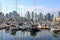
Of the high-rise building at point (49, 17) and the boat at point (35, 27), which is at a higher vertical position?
the high-rise building at point (49, 17)

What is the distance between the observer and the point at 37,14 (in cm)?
786

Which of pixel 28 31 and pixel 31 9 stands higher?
pixel 31 9

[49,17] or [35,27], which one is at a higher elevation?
[49,17]

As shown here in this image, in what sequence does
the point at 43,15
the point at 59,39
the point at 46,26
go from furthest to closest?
the point at 46,26
the point at 43,15
the point at 59,39

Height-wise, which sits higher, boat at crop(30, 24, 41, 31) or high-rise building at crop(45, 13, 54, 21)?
high-rise building at crop(45, 13, 54, 21)

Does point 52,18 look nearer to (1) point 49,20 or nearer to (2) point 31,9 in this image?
(1) point 49,20

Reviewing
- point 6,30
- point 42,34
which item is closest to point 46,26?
point 42,34

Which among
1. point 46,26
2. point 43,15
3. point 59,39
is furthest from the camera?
point 46,26

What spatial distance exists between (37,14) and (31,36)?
0.99 m

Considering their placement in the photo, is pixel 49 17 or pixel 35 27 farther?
pixel 35 27

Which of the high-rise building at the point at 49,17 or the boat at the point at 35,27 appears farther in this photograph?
the boat at the point at 35,27

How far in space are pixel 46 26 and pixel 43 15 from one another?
2.34ft

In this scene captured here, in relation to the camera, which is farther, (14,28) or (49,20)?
(14,28)

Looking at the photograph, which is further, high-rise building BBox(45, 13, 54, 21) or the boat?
the boat
